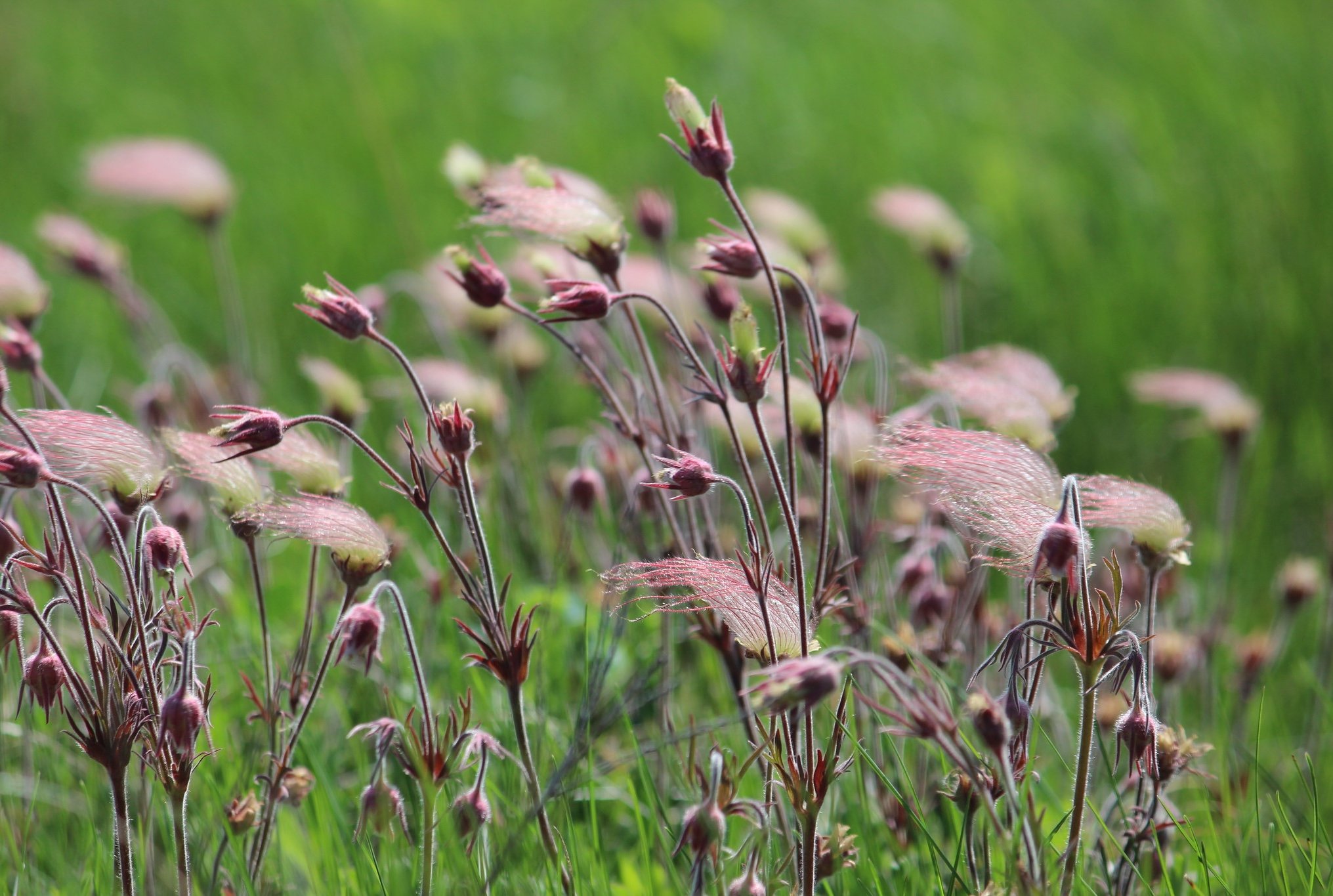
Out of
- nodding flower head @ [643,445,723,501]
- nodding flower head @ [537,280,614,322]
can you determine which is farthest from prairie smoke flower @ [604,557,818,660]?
nodding flower head @ [537,280,614,322]

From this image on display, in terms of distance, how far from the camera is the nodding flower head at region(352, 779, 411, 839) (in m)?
1.84

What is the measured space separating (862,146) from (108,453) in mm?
4877

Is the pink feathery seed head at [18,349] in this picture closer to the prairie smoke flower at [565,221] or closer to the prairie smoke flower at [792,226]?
the prairie smoke flower at [565,221]

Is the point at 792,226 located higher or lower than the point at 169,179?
lower

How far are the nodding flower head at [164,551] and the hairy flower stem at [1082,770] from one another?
120 centimetres

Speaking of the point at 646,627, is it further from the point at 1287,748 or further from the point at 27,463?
the point at 27,463

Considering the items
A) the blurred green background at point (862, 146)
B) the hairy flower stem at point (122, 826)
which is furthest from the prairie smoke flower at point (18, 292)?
the blurred green background at point (862, 146)

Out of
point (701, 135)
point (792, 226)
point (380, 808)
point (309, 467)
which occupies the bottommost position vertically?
point (380, 808)

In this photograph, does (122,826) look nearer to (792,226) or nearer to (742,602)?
(742,602)

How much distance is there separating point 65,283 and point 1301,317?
16.8 feet

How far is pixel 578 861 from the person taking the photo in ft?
6.13

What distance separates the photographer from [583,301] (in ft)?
5.91

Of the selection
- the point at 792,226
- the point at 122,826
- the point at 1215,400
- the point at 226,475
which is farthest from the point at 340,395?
the point at 1215,400

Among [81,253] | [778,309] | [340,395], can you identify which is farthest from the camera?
[81,253]
